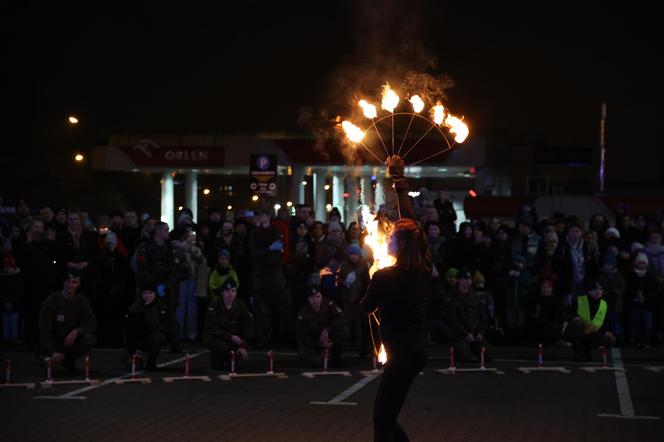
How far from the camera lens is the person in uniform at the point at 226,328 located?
1423 centimetres

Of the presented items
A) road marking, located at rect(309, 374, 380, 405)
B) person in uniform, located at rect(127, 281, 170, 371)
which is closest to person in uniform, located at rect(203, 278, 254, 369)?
person in uniform, located at rect(127, 281, 170, 371)

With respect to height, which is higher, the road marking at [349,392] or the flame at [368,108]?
the flame at [368,108]

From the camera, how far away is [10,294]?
57.3ft

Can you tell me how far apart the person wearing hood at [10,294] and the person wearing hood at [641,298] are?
10.5 meters

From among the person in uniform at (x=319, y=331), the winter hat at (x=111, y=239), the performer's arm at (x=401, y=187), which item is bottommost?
the person in uniform at (x=319, y=331)

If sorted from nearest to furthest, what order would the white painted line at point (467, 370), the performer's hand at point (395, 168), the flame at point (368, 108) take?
the performer's hand at point (395, 168) < the flame at point (368, 108) < the white painted line at point (467, 370)

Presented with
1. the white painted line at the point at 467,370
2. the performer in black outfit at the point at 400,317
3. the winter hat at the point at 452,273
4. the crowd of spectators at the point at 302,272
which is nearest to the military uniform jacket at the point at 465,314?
the crowd of spectators at the point at 302,272

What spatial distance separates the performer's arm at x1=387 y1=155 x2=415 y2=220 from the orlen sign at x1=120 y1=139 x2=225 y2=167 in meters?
25.4

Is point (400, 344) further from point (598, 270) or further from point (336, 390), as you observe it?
point (598, 270)

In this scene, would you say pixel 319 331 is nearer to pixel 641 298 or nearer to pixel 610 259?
pixel 610 259

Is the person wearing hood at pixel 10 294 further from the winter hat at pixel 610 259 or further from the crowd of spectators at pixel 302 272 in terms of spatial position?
the winter hat at pixel 610 259

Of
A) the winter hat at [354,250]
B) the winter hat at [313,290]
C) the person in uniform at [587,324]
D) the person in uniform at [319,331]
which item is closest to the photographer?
the person in uniform at [319,331]

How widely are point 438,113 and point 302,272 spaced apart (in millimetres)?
6479

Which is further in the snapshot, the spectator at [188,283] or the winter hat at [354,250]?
the spectator at [188,283]
